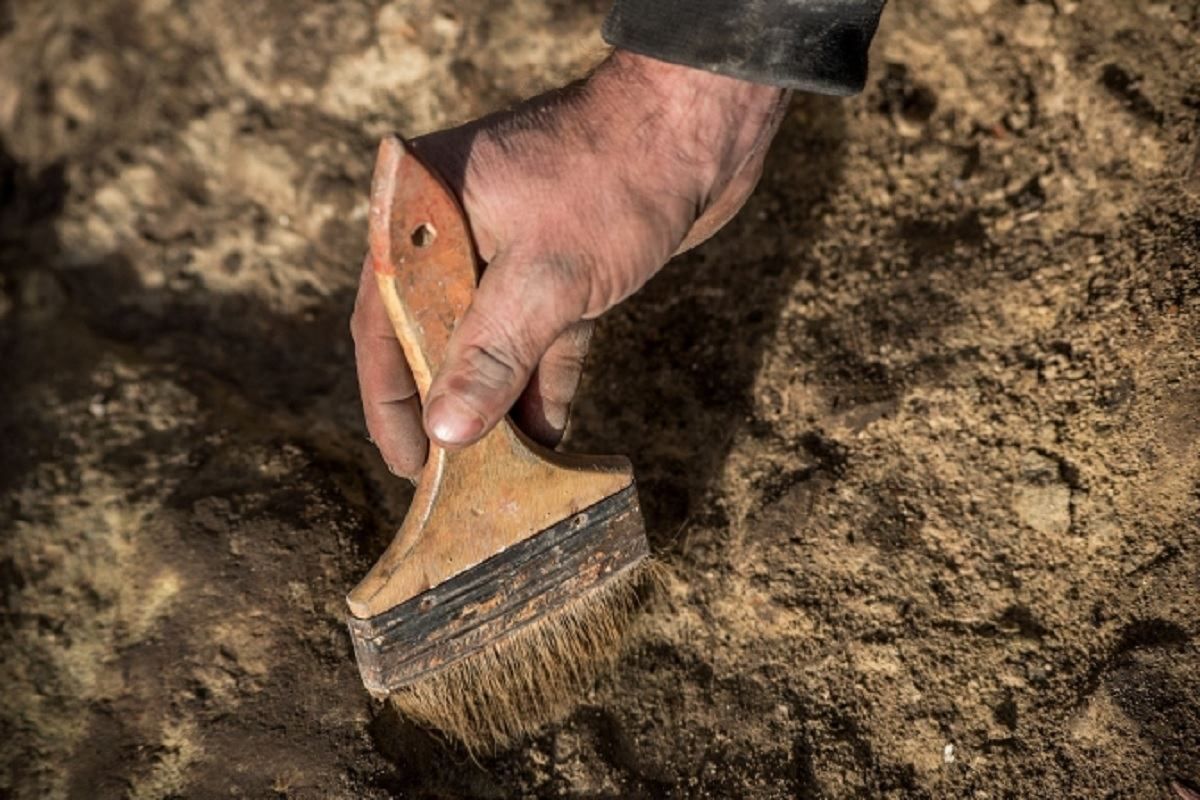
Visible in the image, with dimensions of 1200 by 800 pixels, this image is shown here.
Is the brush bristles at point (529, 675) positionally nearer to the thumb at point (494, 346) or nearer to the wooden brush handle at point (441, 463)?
the wooden brush handle at point (441, 463)

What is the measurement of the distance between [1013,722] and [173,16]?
8.70 feet

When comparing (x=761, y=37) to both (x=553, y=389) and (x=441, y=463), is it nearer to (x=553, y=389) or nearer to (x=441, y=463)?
(x=553, y=389)

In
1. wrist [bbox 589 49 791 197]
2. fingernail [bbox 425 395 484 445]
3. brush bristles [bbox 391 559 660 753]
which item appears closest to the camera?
fingernail [bbox 425 395 484 445]

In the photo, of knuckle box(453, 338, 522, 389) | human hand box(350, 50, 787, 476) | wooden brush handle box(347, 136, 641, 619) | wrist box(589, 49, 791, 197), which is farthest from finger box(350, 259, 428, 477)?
wrist box(589, 49, 791, 197)

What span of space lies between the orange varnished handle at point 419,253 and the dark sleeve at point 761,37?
1.31 ft

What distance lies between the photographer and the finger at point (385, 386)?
1.78 meters

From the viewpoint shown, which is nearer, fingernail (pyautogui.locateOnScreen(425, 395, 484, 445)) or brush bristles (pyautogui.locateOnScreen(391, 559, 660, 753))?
fingernail (pyautogui.locateOnScreen(425, 395, 484, 445))

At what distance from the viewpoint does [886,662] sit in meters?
1.82

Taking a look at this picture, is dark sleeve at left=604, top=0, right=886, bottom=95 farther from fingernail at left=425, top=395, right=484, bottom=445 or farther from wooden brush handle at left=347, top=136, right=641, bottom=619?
fingernail at left=425, top=395, right=484, bottom=445

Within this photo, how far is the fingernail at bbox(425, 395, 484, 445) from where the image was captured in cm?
157

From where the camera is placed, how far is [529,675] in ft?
6.13

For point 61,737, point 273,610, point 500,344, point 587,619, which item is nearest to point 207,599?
point 273,610

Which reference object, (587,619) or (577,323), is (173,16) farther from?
(587,619)

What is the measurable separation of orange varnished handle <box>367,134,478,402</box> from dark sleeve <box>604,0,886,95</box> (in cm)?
40
